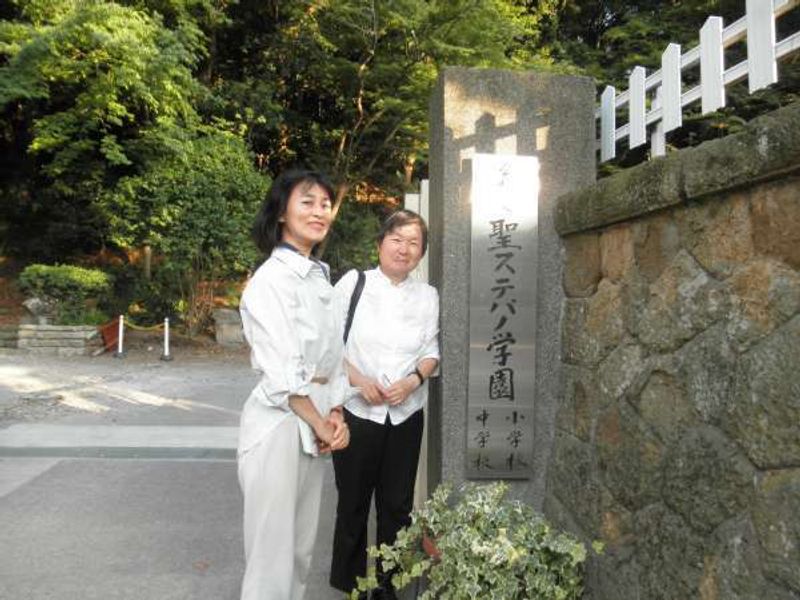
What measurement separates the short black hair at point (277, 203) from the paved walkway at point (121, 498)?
179 centimetres

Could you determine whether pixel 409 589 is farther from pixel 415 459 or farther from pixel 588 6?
pixel 588 6

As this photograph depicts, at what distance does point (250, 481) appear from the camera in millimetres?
2109

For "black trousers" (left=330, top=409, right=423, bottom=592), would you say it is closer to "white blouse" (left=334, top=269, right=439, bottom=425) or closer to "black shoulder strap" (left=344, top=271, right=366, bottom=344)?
"white blouse" (left=334, top=269, right=439, bottom=425)

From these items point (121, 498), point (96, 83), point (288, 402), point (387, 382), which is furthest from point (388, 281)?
point (96, 83)

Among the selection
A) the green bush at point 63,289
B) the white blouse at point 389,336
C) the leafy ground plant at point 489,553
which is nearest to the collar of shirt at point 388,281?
the white blouse at point 389,336

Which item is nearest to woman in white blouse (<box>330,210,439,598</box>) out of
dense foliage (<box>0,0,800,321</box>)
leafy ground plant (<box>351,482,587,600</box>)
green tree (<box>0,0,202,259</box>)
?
leafy ground plant (<box>351,482,587,600</box>)

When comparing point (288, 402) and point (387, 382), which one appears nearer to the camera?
point (288, 402)

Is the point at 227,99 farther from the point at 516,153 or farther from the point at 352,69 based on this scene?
the point at 516,153

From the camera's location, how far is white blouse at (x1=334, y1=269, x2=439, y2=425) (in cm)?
278

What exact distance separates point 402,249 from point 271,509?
123cm

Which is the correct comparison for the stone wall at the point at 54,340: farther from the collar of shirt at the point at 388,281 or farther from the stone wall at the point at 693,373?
the stone wall at the point at 693,373

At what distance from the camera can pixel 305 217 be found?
2.27 m

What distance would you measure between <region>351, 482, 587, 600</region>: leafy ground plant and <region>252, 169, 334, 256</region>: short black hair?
1.22 m

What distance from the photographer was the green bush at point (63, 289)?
41.0 feet
